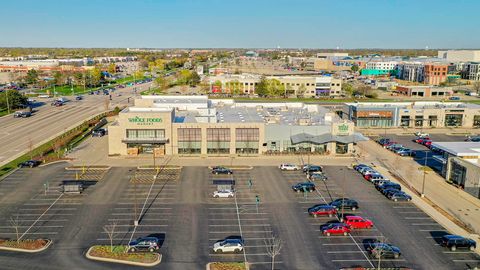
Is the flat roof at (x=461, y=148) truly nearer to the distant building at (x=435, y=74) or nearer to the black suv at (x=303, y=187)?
the black suv at (x=303, y=187)

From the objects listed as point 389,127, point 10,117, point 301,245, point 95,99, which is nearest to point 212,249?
point 301,245

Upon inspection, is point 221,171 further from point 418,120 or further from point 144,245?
point 418,120

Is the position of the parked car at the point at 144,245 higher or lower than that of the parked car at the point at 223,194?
lower

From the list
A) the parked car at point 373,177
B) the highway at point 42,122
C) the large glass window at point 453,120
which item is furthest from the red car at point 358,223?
the large glass window at point 453,120

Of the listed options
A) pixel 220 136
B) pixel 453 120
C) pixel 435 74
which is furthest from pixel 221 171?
pixel 435 74

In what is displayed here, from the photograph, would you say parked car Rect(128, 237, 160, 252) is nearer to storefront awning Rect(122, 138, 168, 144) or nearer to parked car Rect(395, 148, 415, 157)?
storefront awning Rect(122, 138, 168, 144)

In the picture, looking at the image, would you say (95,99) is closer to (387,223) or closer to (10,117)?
(10,117)
